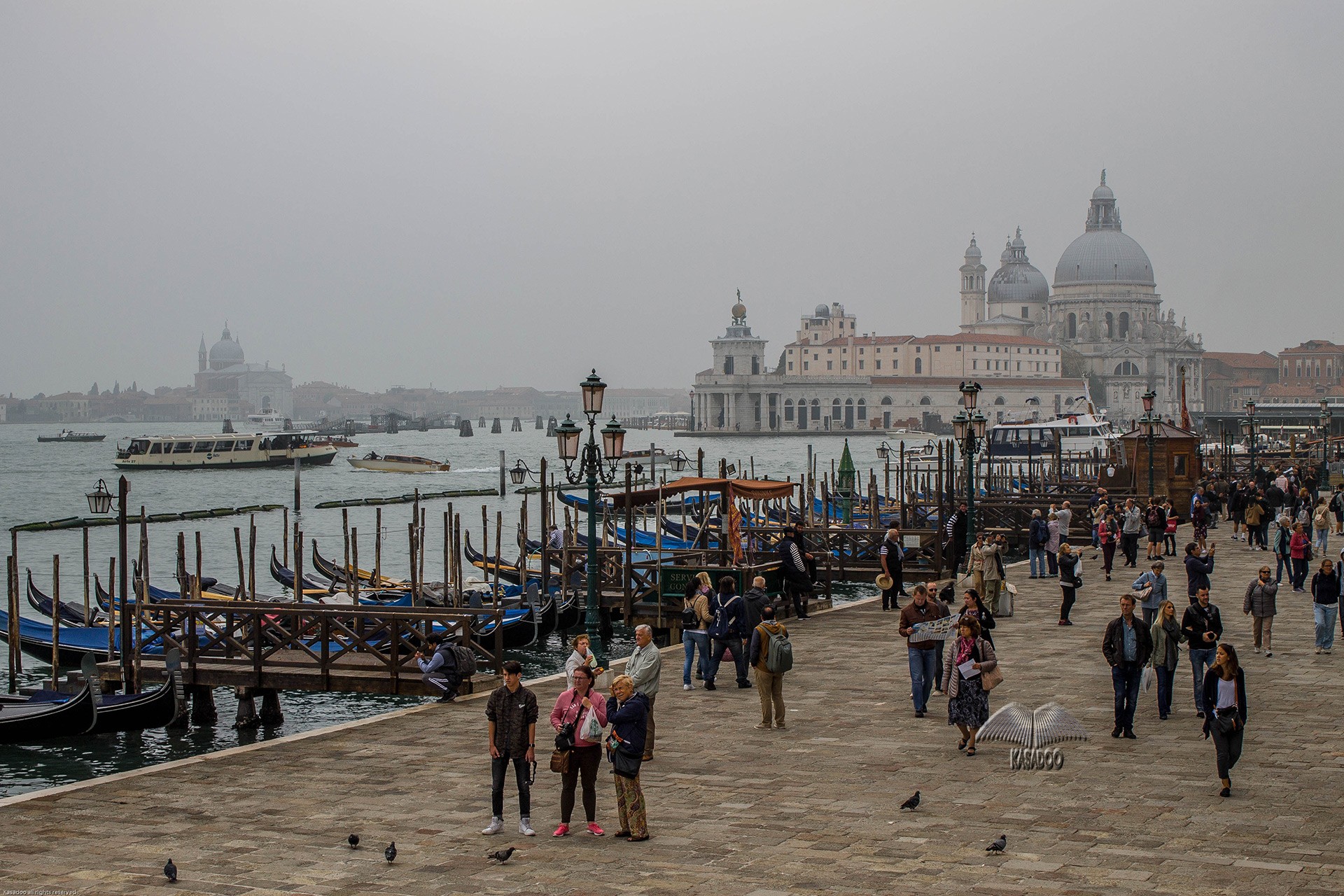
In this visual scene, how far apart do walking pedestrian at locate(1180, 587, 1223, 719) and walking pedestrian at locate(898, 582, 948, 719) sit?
157 centimetres

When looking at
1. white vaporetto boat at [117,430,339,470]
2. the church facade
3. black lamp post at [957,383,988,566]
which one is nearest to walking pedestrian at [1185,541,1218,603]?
black lamp post at [957,383,988,566]

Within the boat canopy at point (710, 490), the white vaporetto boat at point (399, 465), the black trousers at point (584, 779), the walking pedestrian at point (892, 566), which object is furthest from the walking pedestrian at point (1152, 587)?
the white vaporetto boat at point (399, 465)

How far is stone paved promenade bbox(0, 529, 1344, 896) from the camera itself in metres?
6.64

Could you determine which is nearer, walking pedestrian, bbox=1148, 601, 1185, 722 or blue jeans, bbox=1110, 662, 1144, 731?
blue jeans, bbox=1110, 662, 1144, 731

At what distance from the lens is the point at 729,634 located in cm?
1136

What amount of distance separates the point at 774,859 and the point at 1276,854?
2168 mm

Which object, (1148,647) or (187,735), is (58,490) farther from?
(1148,647)

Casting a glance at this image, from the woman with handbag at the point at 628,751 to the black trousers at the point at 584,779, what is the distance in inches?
7.6

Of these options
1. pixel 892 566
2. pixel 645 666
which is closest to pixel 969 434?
pixel 892 566

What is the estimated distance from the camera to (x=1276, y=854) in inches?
267

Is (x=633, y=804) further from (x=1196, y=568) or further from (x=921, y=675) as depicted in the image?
(x=1196, y=568)

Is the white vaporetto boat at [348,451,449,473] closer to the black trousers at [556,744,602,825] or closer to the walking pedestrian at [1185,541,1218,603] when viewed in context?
the walking pedestrian at [1185,541,1218,603]

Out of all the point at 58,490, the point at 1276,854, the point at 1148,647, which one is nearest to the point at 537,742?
the point at 1148,647

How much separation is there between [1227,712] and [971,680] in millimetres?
1540
